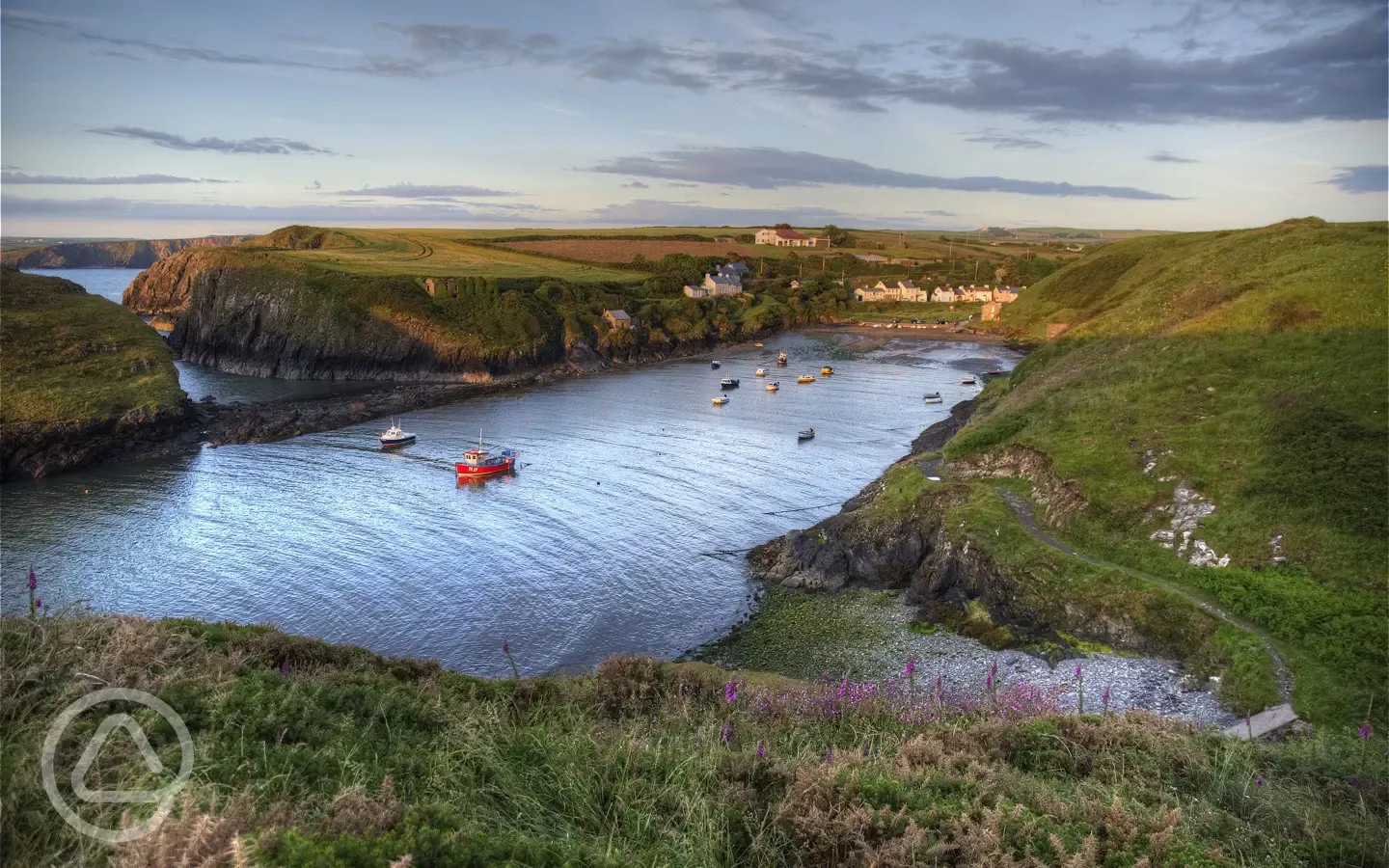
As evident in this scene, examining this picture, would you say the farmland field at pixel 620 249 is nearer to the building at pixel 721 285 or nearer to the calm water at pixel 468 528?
the building at pixel 721 285

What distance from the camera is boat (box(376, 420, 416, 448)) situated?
59.1 metres

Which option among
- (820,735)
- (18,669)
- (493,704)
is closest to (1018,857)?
(820,735)

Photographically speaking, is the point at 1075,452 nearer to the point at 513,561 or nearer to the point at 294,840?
the point at 513,561

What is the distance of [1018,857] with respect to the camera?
8180mm

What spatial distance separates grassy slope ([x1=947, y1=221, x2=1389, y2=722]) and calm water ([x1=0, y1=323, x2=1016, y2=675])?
46.6 feet

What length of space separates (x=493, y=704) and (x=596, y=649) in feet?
55.6

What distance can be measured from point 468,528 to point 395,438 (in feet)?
68.3

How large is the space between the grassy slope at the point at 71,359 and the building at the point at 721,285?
9198 cm

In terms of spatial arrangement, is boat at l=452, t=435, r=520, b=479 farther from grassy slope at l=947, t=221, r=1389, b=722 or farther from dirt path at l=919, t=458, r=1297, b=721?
grassy slope at l=947, t=221, r=1389, b=722

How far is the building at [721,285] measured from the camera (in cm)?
14462

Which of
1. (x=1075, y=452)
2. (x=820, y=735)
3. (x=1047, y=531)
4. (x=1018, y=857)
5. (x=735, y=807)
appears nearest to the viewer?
(x=1018, y=857)

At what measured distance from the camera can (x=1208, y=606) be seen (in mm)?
25297

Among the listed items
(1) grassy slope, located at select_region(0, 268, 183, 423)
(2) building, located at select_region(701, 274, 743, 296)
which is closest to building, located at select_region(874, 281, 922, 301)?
(2) building, located at select_region(701, 274, 743, 296)

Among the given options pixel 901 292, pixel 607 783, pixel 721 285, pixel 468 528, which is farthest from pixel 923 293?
pixel 607 783
